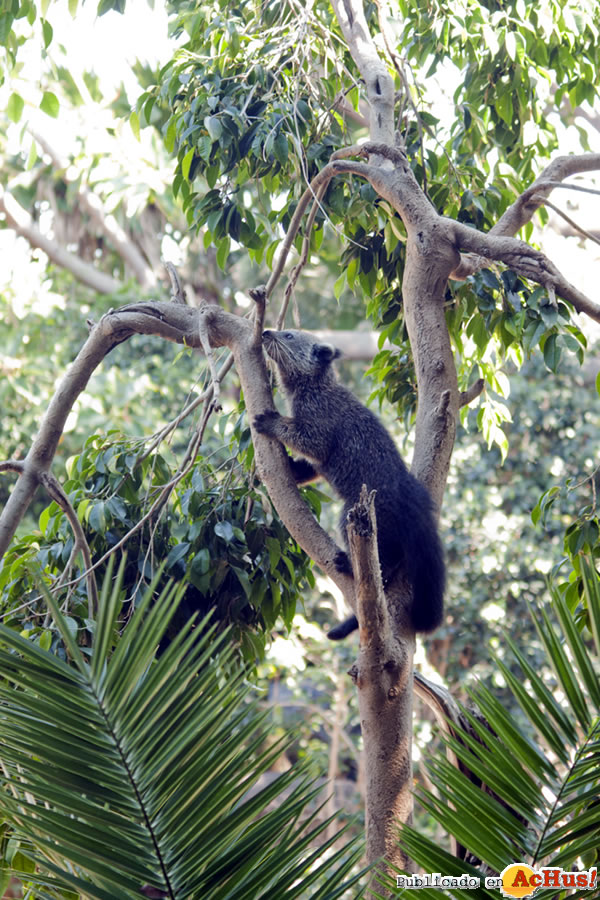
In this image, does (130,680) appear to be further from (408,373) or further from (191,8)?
(191,8)

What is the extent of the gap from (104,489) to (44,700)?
1.64 metres

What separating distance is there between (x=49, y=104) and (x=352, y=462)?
1.67m

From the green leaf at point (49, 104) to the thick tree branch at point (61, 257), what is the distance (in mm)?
5686

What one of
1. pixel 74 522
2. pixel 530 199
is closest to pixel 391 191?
pixel 530 199

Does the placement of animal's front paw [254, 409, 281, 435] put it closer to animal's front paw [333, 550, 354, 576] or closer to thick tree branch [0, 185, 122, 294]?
animal's front paw [333, 550, 354, 576]

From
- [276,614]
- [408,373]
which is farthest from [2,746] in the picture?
[408,373]

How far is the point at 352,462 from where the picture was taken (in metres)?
2.94

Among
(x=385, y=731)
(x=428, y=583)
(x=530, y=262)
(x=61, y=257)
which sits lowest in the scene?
(x=385, y=731)

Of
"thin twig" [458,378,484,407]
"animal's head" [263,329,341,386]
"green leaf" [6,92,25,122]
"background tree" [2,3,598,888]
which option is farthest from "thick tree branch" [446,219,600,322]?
"green leaf" [6,92,25,122]

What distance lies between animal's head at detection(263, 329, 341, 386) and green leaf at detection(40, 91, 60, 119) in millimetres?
1112

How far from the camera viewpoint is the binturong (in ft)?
8.21

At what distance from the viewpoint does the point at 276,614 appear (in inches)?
115

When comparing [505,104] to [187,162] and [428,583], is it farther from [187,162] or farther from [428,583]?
[428,583]

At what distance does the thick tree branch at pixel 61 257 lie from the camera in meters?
8.66
